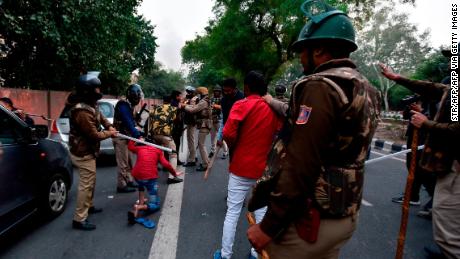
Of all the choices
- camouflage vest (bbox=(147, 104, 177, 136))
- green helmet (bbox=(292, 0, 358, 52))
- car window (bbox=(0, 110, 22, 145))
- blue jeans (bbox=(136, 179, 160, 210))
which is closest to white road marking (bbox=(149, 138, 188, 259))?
blue jeans (bbox=(136, 179, 160, 210))

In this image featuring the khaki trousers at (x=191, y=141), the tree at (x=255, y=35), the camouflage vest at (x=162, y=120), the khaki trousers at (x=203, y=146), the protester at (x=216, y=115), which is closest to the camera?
the camouflage vest at (x=162, y=120)

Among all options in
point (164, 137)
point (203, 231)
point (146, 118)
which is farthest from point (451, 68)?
point (146, 118)

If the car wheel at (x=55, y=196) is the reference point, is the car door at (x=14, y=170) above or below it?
above

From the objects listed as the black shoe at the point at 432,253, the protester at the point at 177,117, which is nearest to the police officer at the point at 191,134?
the protester at the point at 177,117

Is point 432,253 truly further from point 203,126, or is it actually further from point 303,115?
point 203,126

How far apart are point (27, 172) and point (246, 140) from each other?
248 centimetres

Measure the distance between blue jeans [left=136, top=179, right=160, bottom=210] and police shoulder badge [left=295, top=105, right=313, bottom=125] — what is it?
10.4 ft

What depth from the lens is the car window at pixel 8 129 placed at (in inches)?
131

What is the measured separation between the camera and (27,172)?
11.5 feet

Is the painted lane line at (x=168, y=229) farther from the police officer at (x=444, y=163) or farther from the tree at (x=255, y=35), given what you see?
the tree at (x=255, y=35)

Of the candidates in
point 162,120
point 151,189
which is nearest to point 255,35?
point 162,120

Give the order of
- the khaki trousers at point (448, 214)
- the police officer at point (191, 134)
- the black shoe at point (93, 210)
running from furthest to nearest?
the police officer at point (191, 134)
the black shoe at point (93, 210)
the khaki trousers at point (448, 214)

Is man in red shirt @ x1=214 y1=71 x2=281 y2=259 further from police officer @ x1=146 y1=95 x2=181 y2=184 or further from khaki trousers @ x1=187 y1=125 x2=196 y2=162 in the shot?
khaki trousers @ x1=187 y1=125 x2=196 y2=162

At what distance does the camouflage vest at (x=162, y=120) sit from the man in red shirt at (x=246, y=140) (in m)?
2.79
